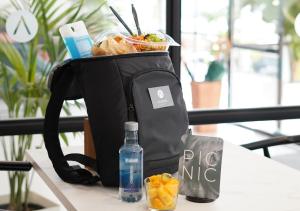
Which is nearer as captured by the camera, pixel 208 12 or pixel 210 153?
pixel 210 153

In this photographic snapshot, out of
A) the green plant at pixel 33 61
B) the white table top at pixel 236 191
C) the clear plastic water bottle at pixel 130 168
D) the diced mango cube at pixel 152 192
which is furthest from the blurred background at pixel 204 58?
the diced mango cube at pixel 152 192

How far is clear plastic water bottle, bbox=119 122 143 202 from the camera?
124 centimetres

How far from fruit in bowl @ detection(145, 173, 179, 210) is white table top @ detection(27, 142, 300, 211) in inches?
1.3

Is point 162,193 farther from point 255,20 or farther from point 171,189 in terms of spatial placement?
point 255,20

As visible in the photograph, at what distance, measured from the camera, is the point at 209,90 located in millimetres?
2844

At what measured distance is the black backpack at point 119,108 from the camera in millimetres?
1293

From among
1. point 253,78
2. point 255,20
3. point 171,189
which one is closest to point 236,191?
point 171,189

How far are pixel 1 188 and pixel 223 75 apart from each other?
4.49 feet

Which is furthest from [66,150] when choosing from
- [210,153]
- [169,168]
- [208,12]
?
[208,12]

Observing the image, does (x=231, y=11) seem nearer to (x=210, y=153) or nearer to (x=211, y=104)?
(x=211, y=104)

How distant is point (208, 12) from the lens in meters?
2.79

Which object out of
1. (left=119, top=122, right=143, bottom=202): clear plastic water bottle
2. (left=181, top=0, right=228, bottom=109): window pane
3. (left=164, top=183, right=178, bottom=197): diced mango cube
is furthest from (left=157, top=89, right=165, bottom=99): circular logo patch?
(left=181, top=0, right=228, bottom=109): window pane

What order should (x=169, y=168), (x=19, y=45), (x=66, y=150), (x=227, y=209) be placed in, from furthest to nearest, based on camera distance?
(x=19, y=45), (x=66, y=150), (x=169, y=168), (x=227, y=209)

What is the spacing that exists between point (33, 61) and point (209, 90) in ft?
3.26
